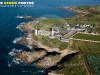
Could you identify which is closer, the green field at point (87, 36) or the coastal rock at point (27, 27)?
the green field at point (87, 36)

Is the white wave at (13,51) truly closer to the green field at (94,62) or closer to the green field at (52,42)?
the green field at (52,42)

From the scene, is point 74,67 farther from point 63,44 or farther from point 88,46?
point 63,44

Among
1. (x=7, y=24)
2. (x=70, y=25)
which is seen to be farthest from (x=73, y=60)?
(x=7, y=24)

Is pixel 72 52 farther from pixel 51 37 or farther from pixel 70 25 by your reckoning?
pixel 70 25

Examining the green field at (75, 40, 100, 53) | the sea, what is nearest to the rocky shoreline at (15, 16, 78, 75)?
the sea

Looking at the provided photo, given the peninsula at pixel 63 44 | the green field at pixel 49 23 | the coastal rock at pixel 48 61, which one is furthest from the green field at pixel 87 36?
the coastal rock at pixel 48 61

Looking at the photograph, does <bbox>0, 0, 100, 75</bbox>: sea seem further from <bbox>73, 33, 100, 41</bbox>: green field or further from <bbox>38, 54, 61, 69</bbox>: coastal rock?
<bbox>73, 33, 100, 41</bbox>: green field

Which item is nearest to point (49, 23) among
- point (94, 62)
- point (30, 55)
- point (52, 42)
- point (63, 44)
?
point (52, 42)
